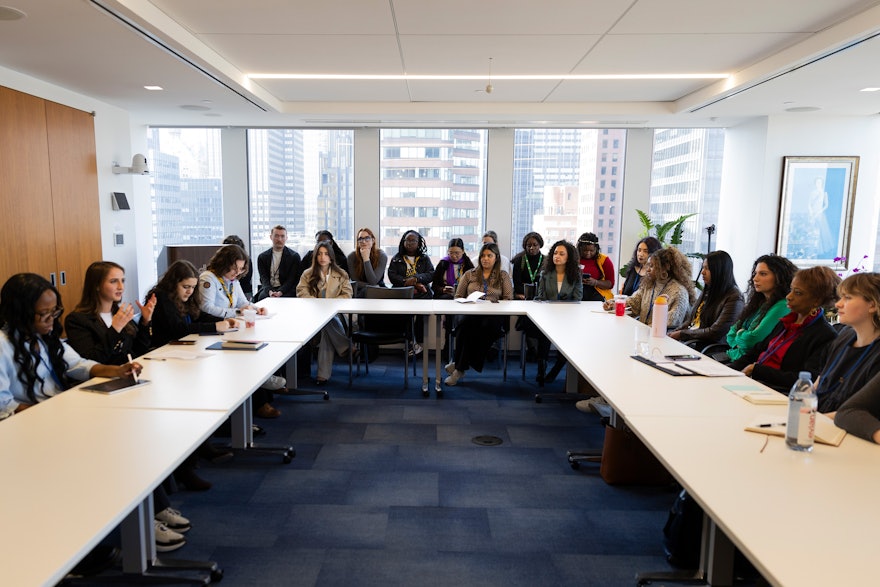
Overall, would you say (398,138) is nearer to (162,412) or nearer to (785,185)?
(785,185)

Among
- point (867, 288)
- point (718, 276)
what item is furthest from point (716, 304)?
point (867, 288)

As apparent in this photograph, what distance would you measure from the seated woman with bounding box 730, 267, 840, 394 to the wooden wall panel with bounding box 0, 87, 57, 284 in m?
5.74

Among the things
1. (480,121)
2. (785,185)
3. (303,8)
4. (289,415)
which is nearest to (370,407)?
(289,415)

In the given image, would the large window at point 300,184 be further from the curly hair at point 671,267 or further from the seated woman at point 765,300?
the seated woman at point 765,300

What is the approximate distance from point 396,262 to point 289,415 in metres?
2.61

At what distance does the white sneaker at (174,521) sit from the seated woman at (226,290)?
1.61 meters

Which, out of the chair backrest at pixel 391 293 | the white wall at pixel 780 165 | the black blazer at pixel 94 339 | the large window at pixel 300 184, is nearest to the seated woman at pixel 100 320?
the black blazer at pixel 94 339

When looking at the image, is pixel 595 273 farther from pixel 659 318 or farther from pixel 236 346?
pixel 236 346

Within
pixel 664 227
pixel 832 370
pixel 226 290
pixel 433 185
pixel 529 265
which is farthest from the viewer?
pixel 433 185

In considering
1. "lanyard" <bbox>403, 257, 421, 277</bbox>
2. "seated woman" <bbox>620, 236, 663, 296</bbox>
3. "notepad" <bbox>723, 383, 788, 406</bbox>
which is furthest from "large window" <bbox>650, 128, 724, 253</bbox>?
"notepad" <bbox>723, 383, 788, 406</bbox>

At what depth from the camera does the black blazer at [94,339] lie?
10.2 feet

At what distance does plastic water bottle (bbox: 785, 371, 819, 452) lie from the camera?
79.9 inches

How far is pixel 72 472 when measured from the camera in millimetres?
1804

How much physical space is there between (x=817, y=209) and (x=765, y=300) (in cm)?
428
